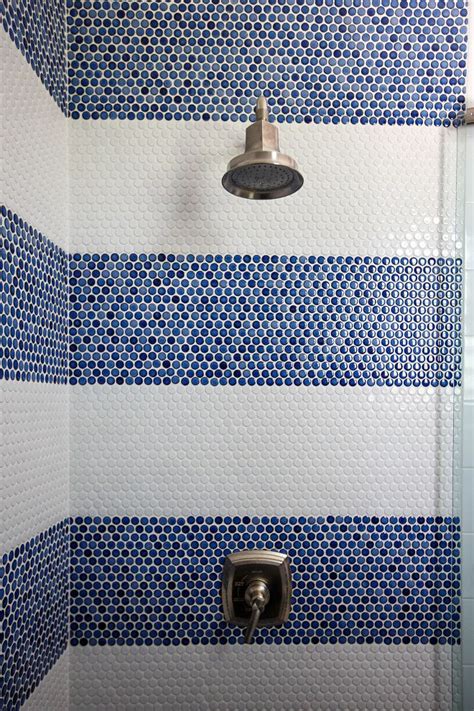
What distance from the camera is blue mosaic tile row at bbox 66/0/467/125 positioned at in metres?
1.59

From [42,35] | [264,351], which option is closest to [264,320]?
[264,351]

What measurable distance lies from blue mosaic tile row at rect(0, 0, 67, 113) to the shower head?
0.48 metres

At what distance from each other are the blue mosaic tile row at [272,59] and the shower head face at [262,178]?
0.29 metres

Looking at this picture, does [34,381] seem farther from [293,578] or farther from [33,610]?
[293,578]

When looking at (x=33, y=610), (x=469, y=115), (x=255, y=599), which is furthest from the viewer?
(x=469, y=115)

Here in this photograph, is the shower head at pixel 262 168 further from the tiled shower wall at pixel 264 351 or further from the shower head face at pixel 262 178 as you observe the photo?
the tiled shower wall at pixel 264 351

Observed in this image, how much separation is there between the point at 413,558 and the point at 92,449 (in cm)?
84

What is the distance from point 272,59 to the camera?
160 cm

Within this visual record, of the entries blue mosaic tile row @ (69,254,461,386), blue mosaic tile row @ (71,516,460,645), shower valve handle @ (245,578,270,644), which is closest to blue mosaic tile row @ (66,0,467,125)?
blue mosaic tile row @ (69,254,461,386)

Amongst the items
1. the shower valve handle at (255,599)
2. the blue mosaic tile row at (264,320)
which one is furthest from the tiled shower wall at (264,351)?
the shower valve handle at (255,599)

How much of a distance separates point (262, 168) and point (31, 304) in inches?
22.2

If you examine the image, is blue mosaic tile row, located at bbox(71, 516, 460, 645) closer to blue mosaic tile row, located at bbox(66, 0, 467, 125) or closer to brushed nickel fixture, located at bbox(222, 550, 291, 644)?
brushed nickel fixture, located at bbox(222, 550, 291, 644)

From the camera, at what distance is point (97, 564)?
156 cm

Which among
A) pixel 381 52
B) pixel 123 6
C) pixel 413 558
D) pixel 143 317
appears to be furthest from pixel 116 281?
pixel 413 558
